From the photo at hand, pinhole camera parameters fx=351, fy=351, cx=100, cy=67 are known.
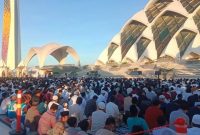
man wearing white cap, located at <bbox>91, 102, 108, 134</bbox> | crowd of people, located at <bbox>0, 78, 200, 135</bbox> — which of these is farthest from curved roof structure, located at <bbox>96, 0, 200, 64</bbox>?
man wearing white cap, located at <bbox>91, 102, 108, 134</bbox>

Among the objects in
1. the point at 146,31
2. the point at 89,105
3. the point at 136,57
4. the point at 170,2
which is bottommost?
the point at 89,105

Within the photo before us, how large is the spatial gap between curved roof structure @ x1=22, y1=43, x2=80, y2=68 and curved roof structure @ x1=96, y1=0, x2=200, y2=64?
7989 millimetres

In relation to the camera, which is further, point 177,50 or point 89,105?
point 177,50

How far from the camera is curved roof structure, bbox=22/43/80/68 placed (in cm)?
5961

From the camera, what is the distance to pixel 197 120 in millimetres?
5383

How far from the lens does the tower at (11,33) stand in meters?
68.8

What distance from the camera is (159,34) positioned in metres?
46.8

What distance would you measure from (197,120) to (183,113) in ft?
5.54

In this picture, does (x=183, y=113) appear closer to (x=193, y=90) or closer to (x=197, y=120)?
(x=197, y=120)

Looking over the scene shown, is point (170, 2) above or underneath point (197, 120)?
above

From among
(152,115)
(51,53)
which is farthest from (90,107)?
(51,53)

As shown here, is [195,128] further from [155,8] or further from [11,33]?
[11,33]

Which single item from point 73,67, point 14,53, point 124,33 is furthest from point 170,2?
point 14,53

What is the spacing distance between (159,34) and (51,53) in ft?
75.1
